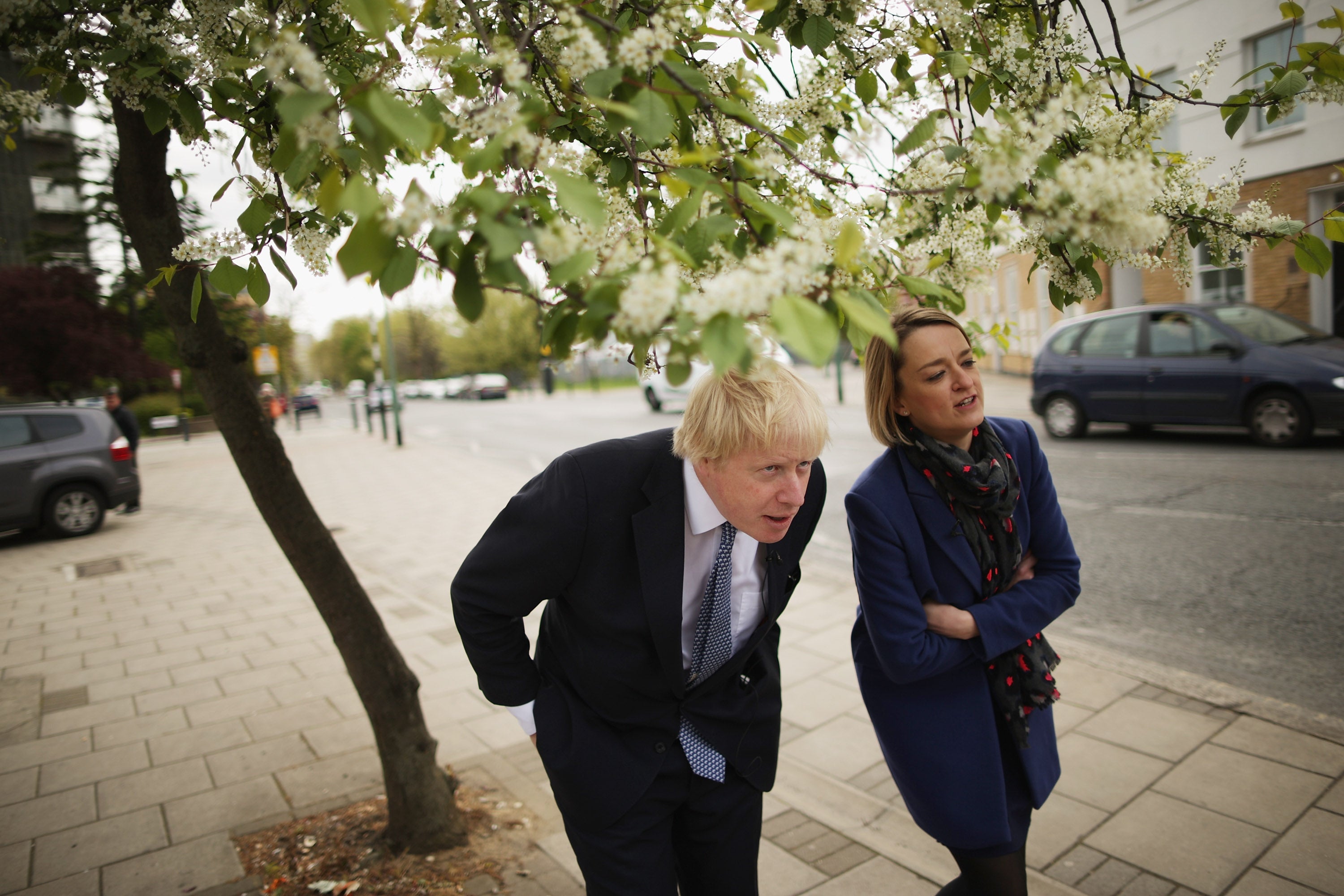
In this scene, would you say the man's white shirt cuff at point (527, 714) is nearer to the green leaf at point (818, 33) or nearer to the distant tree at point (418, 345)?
the green leaf at point (818, 33)

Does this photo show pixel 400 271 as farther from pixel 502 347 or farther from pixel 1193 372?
pixel 502 347

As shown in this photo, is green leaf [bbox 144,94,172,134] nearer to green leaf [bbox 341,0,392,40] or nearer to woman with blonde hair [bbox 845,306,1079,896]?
green leaf [bbox 341,0,392,40]

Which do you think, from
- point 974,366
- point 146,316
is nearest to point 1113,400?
point 974,366

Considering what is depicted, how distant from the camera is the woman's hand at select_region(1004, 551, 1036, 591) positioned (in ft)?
7.04

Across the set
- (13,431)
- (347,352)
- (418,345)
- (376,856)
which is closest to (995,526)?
(376,856)

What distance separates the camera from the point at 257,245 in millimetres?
1634

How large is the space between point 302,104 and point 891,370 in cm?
154

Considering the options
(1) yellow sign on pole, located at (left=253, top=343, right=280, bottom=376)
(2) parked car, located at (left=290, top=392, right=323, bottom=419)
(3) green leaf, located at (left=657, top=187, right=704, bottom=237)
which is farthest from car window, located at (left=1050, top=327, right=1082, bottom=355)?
(2) parked car, located at (left=290, top=392, right=323, bottom=419)

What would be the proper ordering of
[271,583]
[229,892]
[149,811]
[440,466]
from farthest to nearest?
[440,466] < [271,583] < [149,811] < [229,892]

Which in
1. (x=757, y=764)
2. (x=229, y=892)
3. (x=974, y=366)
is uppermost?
(x=974, y=366)

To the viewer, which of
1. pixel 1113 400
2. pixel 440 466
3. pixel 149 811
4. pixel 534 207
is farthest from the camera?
pixel 440 466

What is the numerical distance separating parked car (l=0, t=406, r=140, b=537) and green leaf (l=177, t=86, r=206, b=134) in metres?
10.4

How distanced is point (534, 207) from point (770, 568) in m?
1.14

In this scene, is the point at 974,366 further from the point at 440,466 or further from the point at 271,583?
the point at 440,466
